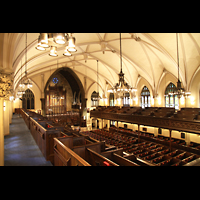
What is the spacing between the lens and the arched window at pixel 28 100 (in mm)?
21438

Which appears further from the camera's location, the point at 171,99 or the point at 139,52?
the point at 171,99

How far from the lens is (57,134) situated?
589cm

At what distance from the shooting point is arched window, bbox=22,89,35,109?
21438 mm

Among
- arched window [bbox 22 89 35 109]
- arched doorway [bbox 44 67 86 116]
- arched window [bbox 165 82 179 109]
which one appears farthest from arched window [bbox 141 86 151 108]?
arched window [bbox 22 89 35 109]

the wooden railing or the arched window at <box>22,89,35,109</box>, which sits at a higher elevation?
the arched window at <box>22,89,35,109</box>

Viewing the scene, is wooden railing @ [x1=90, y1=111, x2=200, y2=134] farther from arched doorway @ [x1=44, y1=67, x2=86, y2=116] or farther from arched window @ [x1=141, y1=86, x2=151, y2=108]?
arched doorway @ [x1=44, y1=67, x2=86, y2=116]

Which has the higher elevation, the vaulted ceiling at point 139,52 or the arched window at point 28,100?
the vaulted ceiling at point 139,52

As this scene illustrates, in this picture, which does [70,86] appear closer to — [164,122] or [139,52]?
[139,52]

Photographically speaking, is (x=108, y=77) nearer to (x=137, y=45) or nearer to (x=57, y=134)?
(x=137, y=45)

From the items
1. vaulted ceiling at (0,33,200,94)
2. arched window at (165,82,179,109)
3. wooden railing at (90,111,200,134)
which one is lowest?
wooden railing at (90,111,200,134)

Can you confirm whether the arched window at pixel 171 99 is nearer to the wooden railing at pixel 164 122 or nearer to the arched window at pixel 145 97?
the arched window at pixel 145 97

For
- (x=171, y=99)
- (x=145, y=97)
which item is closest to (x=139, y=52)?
(x=171, y=99)

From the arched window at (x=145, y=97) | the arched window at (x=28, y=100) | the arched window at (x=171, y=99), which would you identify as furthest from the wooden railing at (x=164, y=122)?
the arched window at (x=28, y=100)

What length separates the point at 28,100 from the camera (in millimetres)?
21641
